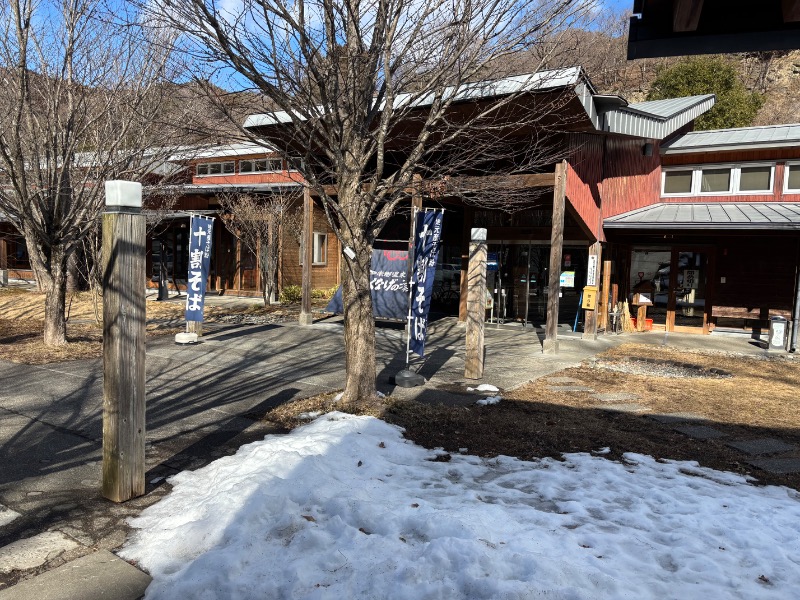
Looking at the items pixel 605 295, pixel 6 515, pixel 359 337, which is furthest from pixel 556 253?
pixel 6 515

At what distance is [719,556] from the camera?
11.2ft

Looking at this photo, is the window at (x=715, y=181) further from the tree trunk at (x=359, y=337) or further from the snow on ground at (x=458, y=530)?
the snow on ground at (x=458, y=530)

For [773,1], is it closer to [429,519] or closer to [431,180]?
[429,519]

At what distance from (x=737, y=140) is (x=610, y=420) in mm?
12411

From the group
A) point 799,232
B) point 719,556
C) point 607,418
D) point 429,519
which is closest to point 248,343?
point 607,418

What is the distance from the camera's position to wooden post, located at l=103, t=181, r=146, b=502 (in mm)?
4055

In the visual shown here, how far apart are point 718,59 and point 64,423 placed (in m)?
32.2

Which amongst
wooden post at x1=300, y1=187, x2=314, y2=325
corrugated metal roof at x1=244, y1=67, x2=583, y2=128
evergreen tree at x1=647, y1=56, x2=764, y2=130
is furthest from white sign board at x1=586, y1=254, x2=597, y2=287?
evergreen tree at x1=647, y1=56, x2=764, y2=130

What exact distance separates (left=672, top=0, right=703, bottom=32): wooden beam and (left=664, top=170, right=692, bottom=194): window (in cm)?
1549

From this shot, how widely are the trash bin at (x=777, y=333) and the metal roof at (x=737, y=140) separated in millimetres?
4962

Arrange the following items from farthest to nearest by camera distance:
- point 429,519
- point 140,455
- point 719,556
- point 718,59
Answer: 1. point 718,59
2. point 140,455
3. point 429,519
4. point 719,556

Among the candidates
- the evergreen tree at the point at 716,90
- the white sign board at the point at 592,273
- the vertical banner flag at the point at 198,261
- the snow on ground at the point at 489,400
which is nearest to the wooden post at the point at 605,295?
the white sign board at the point at 592,273

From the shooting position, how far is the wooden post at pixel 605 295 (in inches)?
584

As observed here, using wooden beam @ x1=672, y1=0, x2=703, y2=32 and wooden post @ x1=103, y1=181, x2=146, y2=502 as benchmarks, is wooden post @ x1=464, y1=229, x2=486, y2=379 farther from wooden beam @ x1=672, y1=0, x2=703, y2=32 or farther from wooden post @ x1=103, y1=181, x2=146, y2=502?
wooden beam @ x1=672, y1=0, x2=703, y2=32
